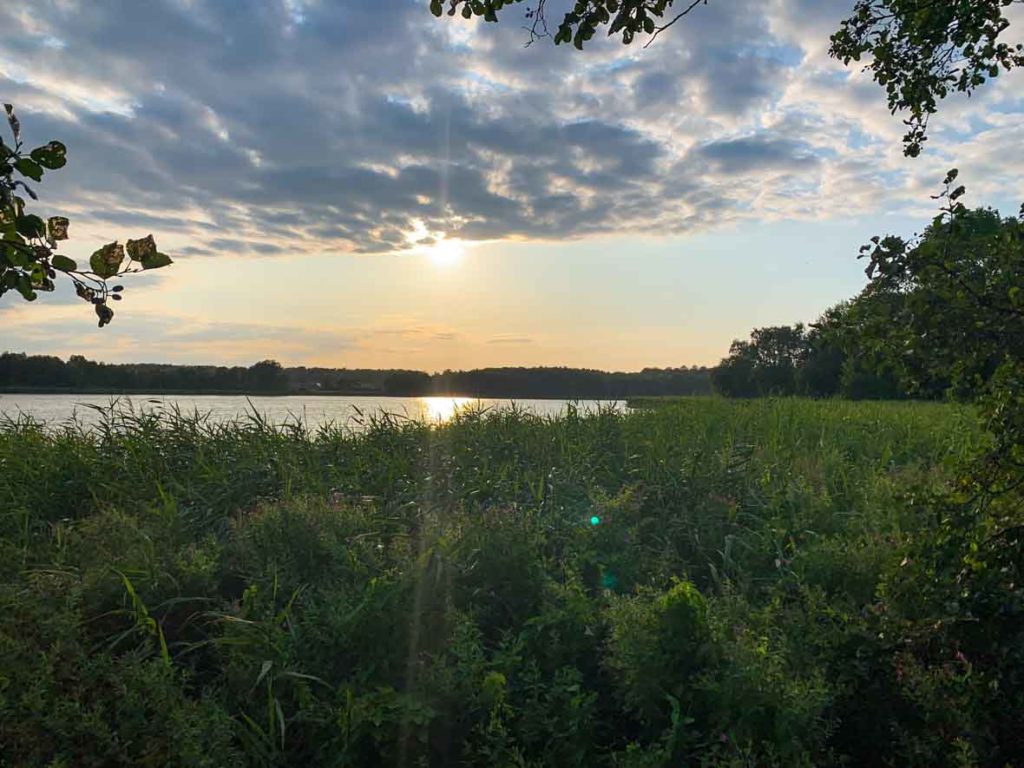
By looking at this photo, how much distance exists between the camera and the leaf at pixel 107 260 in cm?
166

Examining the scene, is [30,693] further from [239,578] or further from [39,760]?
[239,578]

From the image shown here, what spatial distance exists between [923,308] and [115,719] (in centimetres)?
342

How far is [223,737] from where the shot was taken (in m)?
2.53

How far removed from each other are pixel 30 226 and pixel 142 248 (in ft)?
0.75

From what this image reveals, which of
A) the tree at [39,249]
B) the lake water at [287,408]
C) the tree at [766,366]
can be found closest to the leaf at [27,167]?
the tree at [39,249]

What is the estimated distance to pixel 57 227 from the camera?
1.72 m

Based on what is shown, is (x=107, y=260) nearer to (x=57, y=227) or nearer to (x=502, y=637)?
(x=57, y=227)

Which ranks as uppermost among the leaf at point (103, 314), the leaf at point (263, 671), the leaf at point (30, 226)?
the leaf at point (30, 226)

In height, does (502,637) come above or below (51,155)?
below

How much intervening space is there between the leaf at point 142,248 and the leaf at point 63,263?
0.12m

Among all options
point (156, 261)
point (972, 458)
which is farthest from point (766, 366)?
point (156, 261)

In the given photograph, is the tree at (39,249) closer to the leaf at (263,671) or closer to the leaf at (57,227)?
the leaf at (57,227)

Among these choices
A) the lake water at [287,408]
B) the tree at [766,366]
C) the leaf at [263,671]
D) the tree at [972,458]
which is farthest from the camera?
the tree at [766,366]

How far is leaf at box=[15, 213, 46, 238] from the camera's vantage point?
1.60 metres
